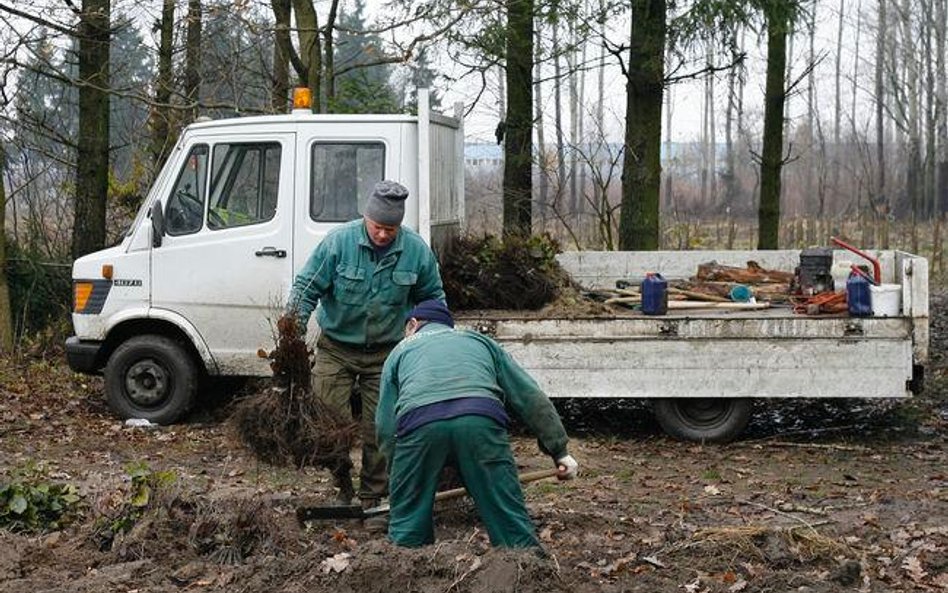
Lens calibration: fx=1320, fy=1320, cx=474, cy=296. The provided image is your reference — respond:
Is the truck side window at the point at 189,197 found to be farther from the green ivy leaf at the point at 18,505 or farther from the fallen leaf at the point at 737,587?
the fallen leaf at the point at 737,587

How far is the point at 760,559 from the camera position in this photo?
6164mm

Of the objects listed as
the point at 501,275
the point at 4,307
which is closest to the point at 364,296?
the point at 501,275

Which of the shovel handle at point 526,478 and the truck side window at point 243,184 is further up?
the truck side window at point 243,184

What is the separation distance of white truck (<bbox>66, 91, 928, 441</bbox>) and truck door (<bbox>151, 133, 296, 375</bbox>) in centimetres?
1

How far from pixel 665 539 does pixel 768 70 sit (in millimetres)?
11022

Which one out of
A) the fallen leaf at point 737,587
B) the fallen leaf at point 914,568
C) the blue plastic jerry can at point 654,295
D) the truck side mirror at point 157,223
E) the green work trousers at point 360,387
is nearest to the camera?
the fallen leaf at point 737,587

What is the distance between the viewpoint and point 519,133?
1565cm

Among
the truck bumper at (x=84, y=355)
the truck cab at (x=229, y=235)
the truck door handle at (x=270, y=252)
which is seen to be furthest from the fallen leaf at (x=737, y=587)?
the truck bumper at (x=84, y=355)

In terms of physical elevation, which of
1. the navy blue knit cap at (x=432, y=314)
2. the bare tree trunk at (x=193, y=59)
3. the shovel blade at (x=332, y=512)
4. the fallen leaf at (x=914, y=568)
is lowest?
the fallen leaf at (x=914, y=568)

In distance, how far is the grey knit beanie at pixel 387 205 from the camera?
7.27m

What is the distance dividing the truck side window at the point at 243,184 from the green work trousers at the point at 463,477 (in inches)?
189

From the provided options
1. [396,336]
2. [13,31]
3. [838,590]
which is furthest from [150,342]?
[838,590]

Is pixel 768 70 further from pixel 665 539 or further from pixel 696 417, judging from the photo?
pixel 665 539

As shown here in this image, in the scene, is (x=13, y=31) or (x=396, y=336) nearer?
(x=396, y=336)
